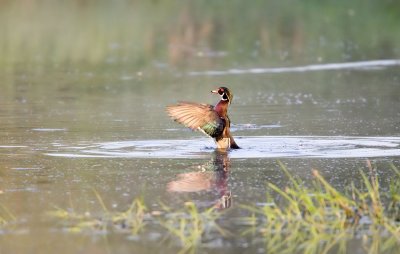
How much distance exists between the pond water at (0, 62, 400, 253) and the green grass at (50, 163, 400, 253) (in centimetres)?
14

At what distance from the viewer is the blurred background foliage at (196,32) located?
22.3 m

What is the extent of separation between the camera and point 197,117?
1114cm

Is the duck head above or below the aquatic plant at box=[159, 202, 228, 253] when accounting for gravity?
above

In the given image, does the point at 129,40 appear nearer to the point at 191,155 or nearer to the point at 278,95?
the point at 278,95

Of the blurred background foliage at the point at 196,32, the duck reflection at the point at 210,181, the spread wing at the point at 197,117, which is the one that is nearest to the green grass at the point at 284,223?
the duck reflection at the point at 210,181

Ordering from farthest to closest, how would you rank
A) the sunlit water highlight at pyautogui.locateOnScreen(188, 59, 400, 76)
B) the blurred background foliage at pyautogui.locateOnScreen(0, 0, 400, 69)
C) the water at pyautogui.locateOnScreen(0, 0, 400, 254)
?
the blurred background foliage at pyautogui.locateOnScreen(0, 0, 400, 69) → the sunlit water highlight at pyautogui.locateOnScreen(188, 59, 400, 76) → the water at pyautogui.locateOnScreen(0, 0, 400, 254)

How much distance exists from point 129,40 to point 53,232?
18.1 metres

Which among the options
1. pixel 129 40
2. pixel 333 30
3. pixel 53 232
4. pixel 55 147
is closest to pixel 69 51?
pixel 129 40

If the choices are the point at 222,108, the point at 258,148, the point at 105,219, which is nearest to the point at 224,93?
the point at 222,108

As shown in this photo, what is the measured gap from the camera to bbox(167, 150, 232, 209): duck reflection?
8.60 m

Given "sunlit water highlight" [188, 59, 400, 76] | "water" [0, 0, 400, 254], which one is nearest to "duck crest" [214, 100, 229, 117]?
"water" [0, 0, 400, 254]

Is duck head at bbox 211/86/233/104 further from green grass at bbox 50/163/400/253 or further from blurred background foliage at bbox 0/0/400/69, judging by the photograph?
blurred background foliage at bbox 0/0/400/69

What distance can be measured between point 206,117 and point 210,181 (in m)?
1.88

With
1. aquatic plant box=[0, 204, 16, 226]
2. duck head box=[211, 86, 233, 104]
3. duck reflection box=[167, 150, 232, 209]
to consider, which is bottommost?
aquatic plant box=[0, 204, 16, 226]
